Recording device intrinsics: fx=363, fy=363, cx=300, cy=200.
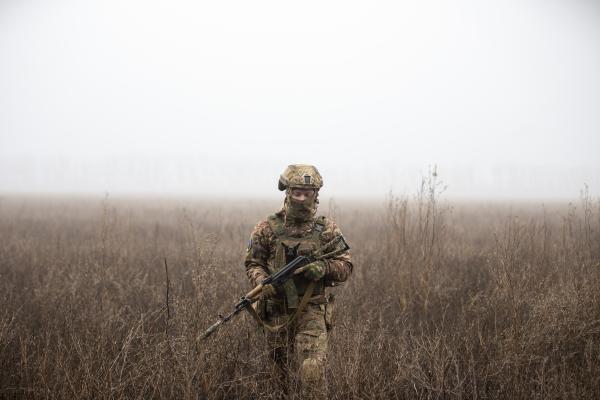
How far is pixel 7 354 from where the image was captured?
9.40ft

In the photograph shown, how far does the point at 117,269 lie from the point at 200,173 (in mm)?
147444

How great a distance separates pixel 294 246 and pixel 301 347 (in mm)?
694

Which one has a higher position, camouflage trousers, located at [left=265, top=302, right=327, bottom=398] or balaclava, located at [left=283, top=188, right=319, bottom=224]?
balaclava, located at [left=283, top=188, right=319, bottom=224]

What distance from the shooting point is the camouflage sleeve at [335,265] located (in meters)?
2.63

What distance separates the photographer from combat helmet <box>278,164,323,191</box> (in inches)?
104

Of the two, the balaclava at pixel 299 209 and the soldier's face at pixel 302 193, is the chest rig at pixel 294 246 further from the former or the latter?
the soldier's face at pixel 302 193

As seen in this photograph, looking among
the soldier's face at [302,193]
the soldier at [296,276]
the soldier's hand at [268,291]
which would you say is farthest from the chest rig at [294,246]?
the soldier's face at [302,193]

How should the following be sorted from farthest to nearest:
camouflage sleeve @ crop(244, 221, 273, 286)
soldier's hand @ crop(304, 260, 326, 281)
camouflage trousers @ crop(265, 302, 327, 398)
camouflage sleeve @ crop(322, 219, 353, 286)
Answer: camouflage sleeve @ crop(244, 221, 273, 286) < camouflage sleeve @ crop(322, 219, 353, 286) < soldier's hand @ crop(304, 260, 326, 281) < camouflage trousers @ crop(265, 302, 327, 398)

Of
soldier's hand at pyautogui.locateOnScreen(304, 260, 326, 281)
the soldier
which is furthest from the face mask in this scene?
soldier's hand at pyautogui.locateOnScreen(304, 260, 326, 281)

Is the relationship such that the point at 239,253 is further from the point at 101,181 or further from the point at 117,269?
the point at 101,181

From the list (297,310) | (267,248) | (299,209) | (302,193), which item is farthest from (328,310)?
(302,193)

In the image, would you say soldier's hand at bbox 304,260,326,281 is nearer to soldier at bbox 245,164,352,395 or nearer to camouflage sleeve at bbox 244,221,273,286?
soldier at bbox 245,164,352,395

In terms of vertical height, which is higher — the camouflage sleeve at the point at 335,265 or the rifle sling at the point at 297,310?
the camouflage sleeve at the point at 335,265

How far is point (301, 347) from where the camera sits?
242cm
